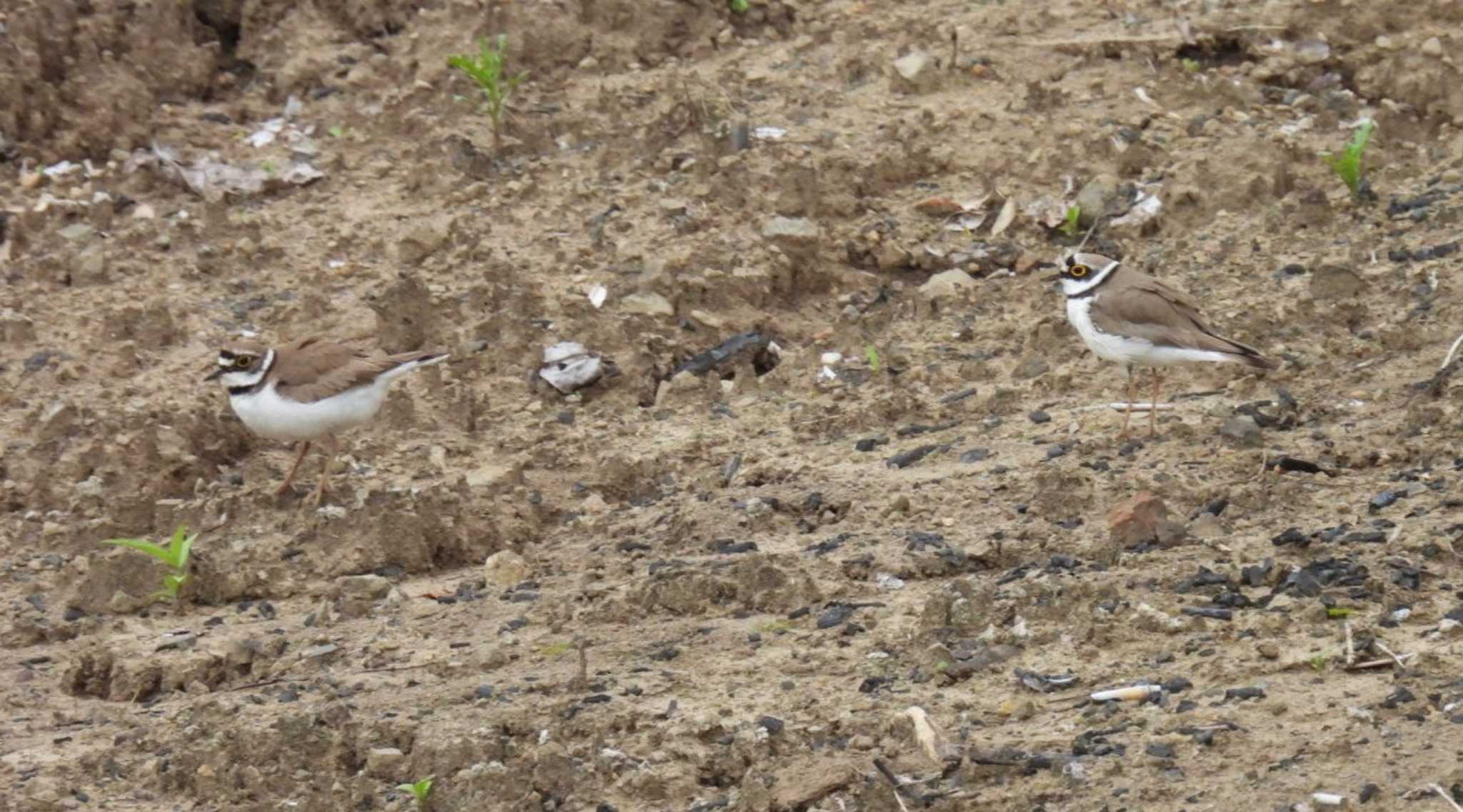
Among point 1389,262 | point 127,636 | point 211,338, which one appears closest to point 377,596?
point 127,636

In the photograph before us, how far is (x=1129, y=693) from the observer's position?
5.98 metres

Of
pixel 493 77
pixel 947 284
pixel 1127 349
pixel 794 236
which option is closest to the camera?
pixel 1127 349

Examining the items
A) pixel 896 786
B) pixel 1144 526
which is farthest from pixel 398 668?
pixel 1144 526

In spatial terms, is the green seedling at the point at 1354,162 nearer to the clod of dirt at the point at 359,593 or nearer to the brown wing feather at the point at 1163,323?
the brown wing feather at the point at 1163,323

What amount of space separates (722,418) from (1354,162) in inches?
129

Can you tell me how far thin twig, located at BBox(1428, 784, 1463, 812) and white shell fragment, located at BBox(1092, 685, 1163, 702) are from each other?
0.98m

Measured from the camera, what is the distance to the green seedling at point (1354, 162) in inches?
363

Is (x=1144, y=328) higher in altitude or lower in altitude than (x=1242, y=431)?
higher

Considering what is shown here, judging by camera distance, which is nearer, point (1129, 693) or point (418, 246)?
point (1129, 693)

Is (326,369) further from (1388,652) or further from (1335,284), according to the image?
(1388,652)

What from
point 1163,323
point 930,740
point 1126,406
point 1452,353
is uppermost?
point 930,740

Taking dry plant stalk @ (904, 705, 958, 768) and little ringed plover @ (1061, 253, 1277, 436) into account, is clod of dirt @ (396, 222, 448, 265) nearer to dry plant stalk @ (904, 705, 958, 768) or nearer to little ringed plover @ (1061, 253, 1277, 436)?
little ringed plover @ (1061, 253, 1277, 436)

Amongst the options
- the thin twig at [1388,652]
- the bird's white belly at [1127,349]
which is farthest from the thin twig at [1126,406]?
the thin twig at [1388,652]

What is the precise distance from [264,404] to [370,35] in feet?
12.3
